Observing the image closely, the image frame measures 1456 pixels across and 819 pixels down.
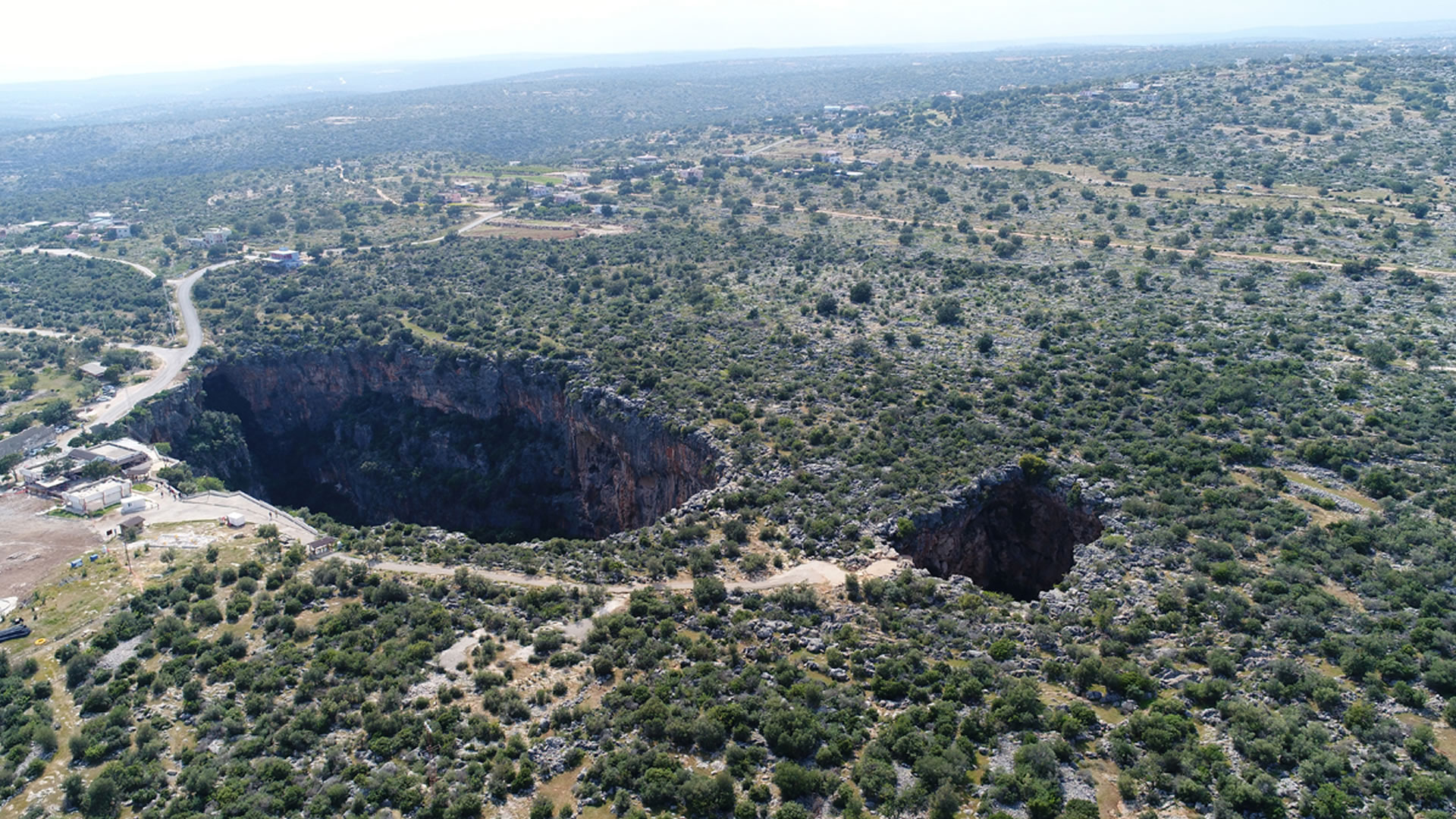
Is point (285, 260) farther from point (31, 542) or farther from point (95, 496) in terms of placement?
point (31, 542)

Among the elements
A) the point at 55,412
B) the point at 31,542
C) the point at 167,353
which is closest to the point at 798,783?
the point at 31,542

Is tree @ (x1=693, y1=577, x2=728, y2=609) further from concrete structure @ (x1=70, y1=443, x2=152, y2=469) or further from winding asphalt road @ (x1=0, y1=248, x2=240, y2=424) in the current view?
winding asphalt road @ (x1=0, y1=248, x2=240, y2=424)

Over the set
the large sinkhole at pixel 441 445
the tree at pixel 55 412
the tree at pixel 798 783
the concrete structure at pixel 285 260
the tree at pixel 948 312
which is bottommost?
the large sinkhole at pixel 441 445

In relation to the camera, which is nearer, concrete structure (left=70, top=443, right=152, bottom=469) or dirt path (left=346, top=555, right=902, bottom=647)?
dirt path (left=346, top=555, right=902, bottom=647)

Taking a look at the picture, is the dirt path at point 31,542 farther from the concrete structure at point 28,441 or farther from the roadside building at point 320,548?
the roadside building at point 320,548

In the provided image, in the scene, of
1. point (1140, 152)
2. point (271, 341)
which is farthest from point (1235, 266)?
point (271, 341)

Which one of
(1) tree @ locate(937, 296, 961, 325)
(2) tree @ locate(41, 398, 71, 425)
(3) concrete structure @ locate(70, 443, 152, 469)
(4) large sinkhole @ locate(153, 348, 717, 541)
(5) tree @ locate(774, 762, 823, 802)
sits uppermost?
(1) tree @ locate(937, 296, 961, 325)

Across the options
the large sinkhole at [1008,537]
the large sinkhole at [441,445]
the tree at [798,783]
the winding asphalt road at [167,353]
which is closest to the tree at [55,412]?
the winding asphalt road at [167,353]

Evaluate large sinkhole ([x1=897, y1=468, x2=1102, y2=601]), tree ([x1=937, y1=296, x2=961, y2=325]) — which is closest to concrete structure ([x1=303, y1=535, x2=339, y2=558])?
large sinkhole ([x1=897, y1=468, x2=1102, y2=601])
